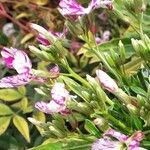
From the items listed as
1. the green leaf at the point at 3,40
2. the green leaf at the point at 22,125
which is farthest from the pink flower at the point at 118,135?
the green leaf at the point at 3,40

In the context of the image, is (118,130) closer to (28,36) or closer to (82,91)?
(82,91)

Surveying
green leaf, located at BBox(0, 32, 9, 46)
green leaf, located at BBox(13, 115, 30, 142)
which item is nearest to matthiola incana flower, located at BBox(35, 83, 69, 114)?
green leaf, located at BBox(13, 115, 30, 142)

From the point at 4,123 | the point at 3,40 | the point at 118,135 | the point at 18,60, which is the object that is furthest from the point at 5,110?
the point at 118,135

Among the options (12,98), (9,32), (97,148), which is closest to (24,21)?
(9,32)

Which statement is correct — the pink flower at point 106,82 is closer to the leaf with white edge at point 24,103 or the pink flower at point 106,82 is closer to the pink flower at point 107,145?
the pink flower at point 107,145

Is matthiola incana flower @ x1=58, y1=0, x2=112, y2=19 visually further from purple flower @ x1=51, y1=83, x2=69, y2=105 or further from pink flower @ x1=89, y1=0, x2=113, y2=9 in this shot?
purple flower @ x1=51, y1=83, x2=69, y2=105

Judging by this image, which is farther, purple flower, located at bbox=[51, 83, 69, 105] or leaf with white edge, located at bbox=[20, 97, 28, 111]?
leaf with white edge, located at bbox=[20, 97, 28, 111]
